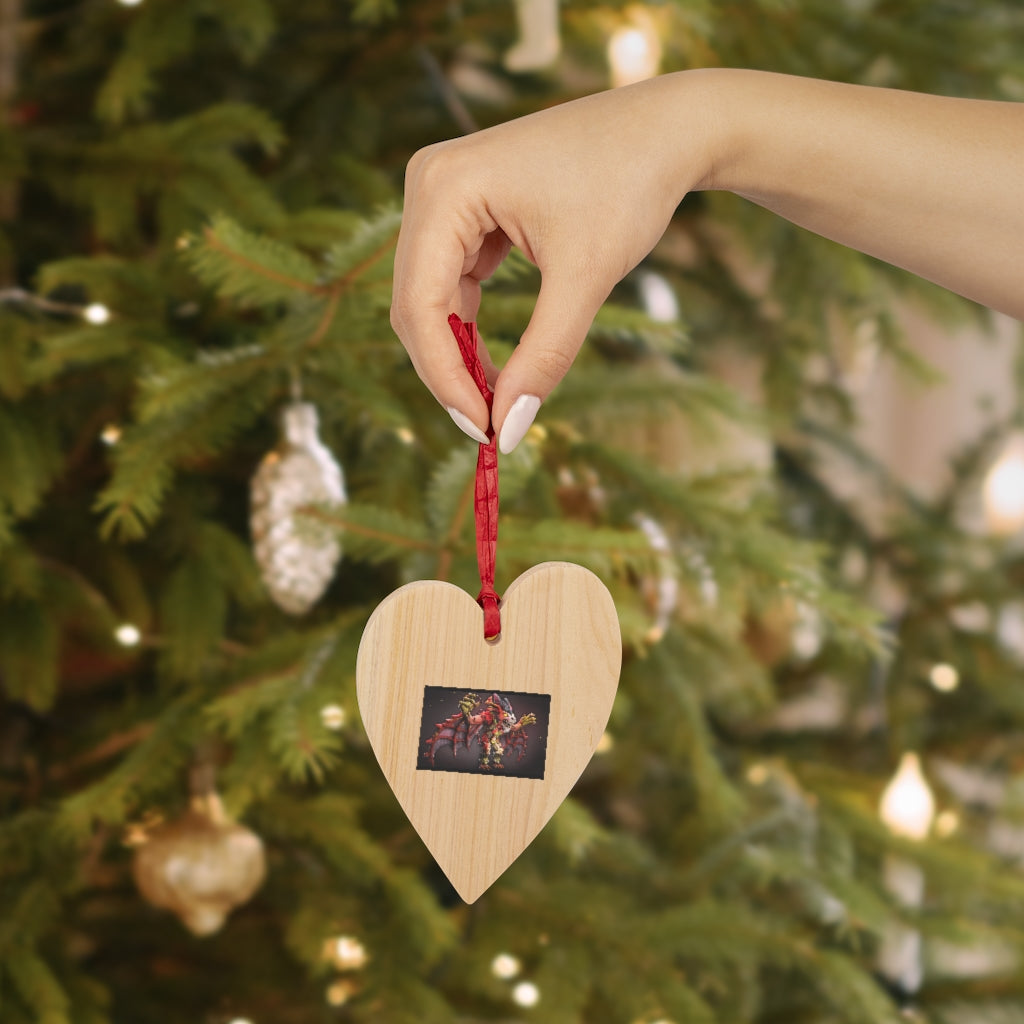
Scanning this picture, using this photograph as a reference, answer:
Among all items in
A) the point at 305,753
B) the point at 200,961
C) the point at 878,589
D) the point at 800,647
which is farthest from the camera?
the point at 878,589

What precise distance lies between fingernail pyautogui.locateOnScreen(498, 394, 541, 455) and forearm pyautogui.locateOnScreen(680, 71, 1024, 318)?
0.44 ft

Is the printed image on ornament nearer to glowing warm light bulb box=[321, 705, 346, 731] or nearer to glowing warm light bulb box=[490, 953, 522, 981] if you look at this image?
glowing warm light bulb box=[321, 705, 346, 731]

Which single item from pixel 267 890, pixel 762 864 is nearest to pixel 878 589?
pixel 762 864

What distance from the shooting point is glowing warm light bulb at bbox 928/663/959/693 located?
55.0 inches

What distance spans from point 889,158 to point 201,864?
2.32 feet

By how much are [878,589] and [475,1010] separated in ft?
3.35

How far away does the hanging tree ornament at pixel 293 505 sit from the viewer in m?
0.74

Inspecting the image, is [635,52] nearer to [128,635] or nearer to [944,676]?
[128,635]

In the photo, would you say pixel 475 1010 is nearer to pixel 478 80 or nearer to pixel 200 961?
pixel 200 961

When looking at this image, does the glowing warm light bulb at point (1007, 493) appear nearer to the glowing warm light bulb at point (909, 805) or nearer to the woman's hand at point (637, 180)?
the glowing warm light bulb at point (909, 805)

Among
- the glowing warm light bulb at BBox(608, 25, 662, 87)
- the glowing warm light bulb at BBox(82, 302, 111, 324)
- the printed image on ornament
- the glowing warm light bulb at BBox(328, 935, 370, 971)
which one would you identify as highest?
the glowing warm light bulb at BBox(608, 25, 662, 87)

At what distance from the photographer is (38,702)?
0.88 metres

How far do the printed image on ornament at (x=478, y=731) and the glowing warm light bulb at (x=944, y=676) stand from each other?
1069mm

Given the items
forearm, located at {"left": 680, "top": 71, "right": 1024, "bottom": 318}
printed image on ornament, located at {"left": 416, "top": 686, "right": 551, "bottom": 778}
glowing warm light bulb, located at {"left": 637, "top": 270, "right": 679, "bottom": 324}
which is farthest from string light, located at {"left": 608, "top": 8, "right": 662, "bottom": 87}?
printed image on ornament, located at {"left": 416, "top": 686, "right": 551, "bottom": 778}
